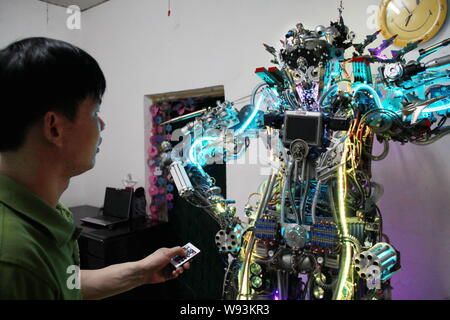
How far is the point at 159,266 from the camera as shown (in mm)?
1161

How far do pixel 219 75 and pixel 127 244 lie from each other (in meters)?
1.49

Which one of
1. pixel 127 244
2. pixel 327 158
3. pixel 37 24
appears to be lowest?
pixel 127 244

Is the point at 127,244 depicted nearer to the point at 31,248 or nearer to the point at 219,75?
the point at 219,75

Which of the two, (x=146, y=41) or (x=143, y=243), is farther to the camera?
(x=146, y=41)

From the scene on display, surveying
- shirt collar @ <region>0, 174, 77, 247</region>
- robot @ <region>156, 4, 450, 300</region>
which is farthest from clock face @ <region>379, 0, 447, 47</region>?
shirt collar @ <region>0, 174, 77, 247</region>

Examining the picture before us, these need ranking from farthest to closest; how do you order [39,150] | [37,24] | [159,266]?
[37,24], [159,266], [39,150]

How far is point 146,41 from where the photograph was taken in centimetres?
295

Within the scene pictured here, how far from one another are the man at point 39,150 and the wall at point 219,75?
1.56 m

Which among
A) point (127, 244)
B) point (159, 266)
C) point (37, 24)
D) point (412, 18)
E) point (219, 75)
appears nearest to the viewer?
point (159, 266)

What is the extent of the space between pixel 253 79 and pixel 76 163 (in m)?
1.65

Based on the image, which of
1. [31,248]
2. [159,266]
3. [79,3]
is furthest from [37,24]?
[31,248]

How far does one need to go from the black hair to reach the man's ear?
12 mm
